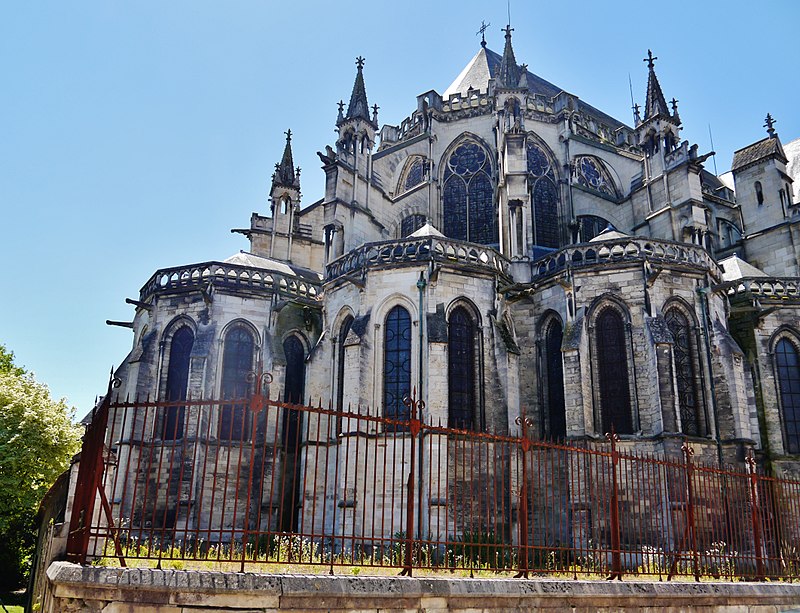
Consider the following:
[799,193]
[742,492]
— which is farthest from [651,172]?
[742,492]

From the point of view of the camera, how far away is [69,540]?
7.14 meters

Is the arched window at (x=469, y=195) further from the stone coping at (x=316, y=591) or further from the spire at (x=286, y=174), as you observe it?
the stone coping at (x=316, y=591)

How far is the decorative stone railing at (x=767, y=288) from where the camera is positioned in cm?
2122

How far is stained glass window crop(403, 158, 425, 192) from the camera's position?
91.2ft

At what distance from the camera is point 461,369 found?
61.3ft

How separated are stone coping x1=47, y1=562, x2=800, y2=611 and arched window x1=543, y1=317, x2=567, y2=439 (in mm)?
11059

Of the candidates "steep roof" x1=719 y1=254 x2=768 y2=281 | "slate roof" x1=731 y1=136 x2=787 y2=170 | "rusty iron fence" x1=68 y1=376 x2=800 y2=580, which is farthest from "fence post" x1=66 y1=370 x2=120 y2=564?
"slate roof" x1=731 y1=136 x2=787 y2=170

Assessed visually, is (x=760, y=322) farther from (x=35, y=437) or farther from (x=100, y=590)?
(x=35, y=437)

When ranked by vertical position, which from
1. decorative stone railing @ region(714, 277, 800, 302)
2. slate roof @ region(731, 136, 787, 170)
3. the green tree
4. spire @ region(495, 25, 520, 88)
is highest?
spire @ region(495, 25, 520, 88)

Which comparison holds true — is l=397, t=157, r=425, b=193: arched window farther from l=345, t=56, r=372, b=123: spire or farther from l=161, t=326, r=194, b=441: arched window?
l=161, t=326, r=194, b=441: arched window

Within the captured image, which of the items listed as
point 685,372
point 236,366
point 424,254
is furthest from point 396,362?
point 685,372

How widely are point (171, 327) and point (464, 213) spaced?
1126 cm

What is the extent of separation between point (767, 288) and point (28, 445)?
23535mm

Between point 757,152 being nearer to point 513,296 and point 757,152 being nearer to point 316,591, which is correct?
point 513,296
